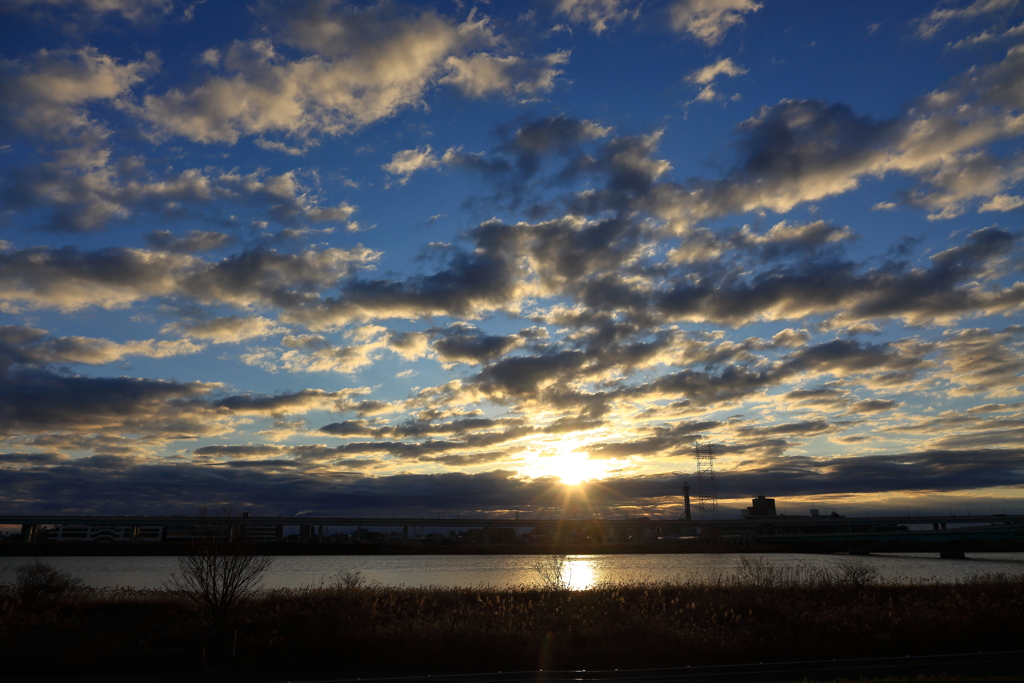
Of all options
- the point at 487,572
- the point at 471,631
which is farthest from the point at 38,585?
the point at 487,572

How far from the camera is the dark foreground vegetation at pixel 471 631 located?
2622 cm

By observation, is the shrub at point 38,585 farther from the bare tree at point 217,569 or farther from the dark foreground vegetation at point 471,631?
the bare tree at point 217,569

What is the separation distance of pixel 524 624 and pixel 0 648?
2297cm

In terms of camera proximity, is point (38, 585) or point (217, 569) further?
point (38, 585)

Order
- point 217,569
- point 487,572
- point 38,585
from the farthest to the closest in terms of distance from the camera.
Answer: point 487,572, point 38,585, point 217,569

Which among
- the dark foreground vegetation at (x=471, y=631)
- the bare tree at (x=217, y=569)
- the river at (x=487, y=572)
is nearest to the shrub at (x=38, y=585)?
the dark foreground vegetation at (x=471, y=631)

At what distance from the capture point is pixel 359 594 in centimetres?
3900

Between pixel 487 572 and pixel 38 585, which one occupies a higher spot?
pixel 38 585

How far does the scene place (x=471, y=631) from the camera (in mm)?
28922

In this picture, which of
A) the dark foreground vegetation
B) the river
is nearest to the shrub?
the dark foreground vegetation

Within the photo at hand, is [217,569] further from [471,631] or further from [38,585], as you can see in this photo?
[38,585]

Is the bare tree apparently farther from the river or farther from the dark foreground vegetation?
the river

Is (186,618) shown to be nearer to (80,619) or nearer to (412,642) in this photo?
(80,619)

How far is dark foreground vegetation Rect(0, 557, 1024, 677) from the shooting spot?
86.0 feet
